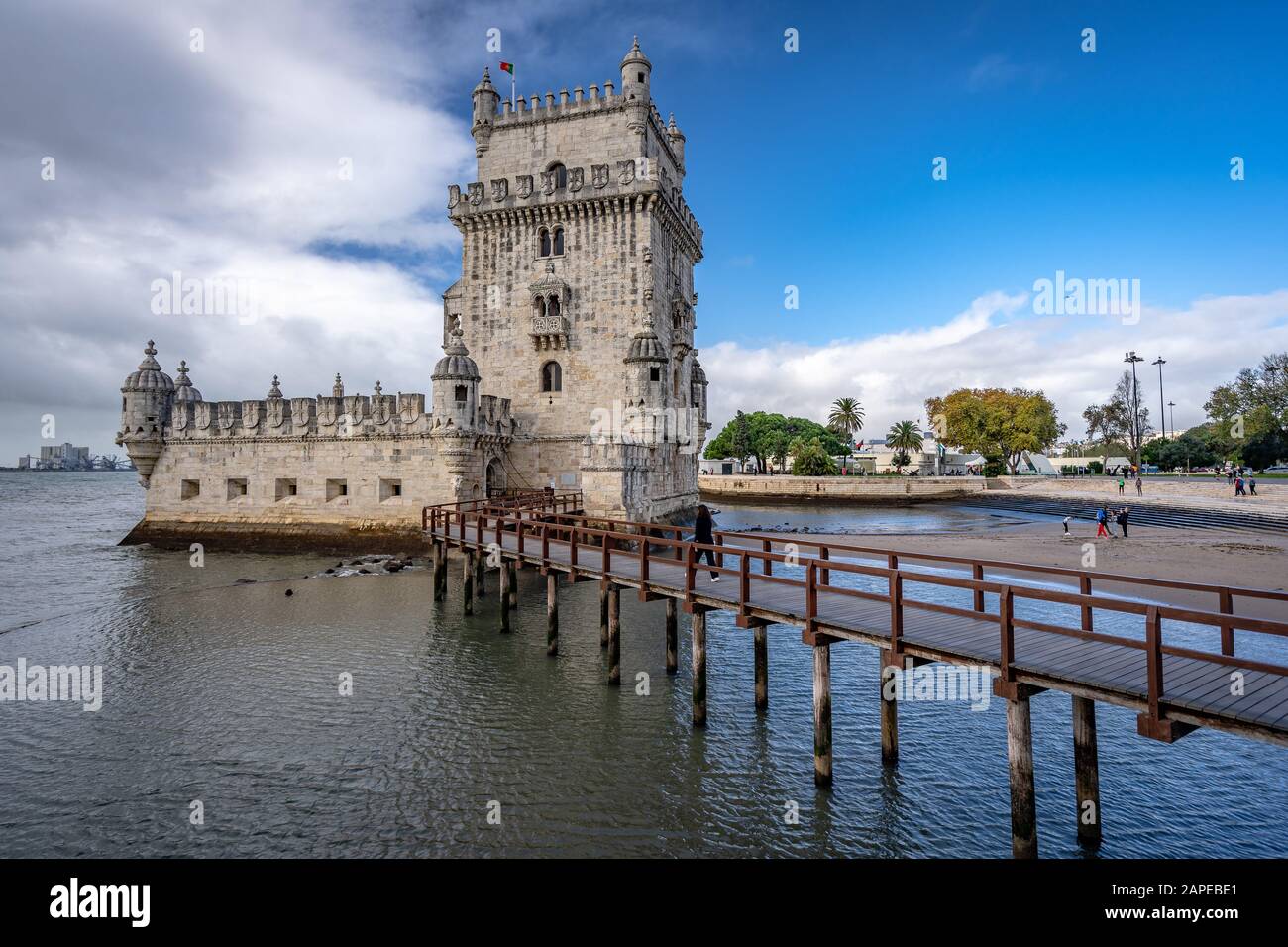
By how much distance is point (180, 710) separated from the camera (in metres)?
12.6

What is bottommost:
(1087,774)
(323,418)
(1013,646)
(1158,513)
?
(1087,774)

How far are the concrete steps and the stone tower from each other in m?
28.2

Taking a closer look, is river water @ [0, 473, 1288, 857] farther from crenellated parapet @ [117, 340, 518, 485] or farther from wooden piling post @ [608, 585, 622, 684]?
crenellated parapet @ [117, 340, 518, 485]

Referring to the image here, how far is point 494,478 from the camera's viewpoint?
31078 millimetres

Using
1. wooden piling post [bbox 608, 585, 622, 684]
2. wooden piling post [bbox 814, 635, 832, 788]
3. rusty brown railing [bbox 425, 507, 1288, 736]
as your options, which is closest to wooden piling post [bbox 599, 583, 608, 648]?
rusty brown railing [bbox 425, 507, 1288, 736]

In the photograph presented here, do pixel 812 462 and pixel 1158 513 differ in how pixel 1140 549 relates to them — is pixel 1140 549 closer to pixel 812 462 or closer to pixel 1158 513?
pixel 1158 513

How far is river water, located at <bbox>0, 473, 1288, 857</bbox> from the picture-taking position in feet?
27.9

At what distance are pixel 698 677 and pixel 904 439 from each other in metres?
87.1

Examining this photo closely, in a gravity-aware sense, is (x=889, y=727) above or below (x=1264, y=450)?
below

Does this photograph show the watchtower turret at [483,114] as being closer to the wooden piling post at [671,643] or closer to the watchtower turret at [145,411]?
the watchtower turret at [145,411]

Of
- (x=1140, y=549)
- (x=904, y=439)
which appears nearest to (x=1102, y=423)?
(x=904, y=439)

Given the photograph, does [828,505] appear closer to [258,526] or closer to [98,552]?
[258,526]

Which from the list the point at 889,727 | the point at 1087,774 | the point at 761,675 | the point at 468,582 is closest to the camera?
the point at 1087,774
